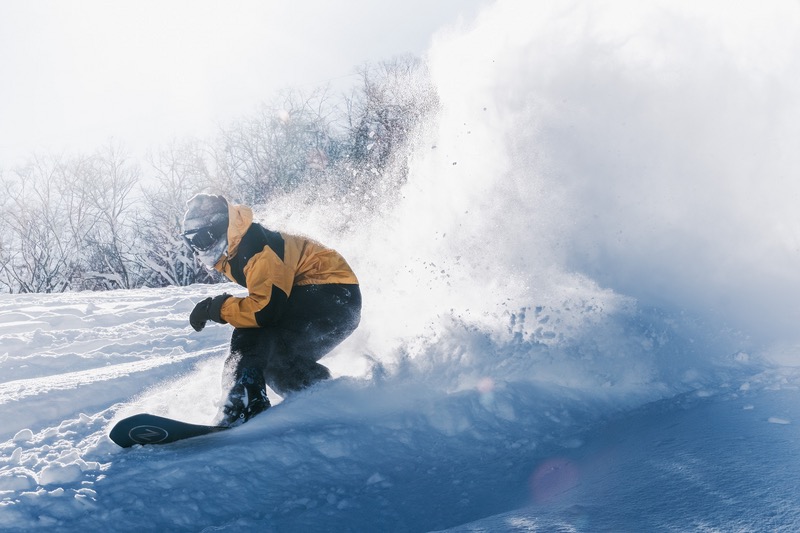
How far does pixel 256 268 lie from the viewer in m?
3.46

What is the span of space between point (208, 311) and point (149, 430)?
0.83 meters

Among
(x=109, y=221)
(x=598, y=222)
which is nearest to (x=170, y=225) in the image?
(x=109, y=221)

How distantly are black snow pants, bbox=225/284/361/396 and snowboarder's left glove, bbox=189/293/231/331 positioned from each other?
165mm

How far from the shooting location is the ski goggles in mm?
3545

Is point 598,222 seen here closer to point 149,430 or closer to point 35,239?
point 149,430

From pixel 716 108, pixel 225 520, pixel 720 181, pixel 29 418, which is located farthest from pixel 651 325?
pixel 29 418

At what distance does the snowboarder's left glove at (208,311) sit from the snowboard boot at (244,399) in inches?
16.2

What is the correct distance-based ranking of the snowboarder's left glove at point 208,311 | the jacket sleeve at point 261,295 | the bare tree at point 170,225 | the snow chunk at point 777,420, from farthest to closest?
1. the bare tree at point 170,225
2. the snowboarder's left glove at point 208,311
3. the jacket sleeve at point 261,295
4. the snow chunk at point 777,420

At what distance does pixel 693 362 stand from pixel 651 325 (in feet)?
1.36

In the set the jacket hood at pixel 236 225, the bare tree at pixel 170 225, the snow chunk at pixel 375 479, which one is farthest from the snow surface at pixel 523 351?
the bare tree at pixel 170 225

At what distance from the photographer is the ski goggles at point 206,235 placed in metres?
3.54

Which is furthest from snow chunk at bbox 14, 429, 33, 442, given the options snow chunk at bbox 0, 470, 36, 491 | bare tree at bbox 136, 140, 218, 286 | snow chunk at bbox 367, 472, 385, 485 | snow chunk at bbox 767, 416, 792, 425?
bare tree at bbox 136, 140, 218, 286

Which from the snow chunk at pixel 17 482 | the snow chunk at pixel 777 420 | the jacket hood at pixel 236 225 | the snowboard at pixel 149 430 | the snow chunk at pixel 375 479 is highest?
the jacket hood at pixel 236 225

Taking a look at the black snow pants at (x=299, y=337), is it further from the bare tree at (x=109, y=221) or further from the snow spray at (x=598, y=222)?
→ the bare tree at (x=109, y=221)
